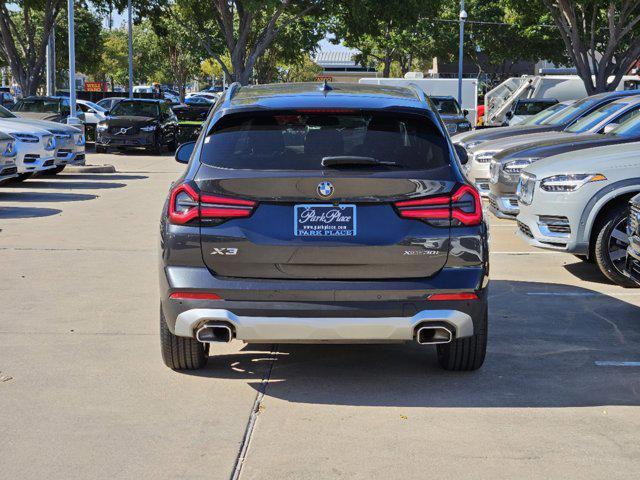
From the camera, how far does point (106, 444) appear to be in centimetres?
492

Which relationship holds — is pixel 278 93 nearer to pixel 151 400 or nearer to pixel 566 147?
pixel 151 400

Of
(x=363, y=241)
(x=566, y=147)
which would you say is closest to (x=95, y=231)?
(x=566, y=147)

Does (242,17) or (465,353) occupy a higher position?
(242,17)

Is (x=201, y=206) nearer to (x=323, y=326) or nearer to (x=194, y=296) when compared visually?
(x=194, y=296)

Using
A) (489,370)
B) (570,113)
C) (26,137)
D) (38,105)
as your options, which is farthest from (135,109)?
(489,370)

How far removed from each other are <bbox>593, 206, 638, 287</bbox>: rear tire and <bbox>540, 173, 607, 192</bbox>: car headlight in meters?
0.37

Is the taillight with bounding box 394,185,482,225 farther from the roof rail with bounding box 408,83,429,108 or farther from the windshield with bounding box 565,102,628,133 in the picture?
the windshield with bounding box 565,102,628,133

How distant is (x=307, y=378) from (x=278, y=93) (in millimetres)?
1755

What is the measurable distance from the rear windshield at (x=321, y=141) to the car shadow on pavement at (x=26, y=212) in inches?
350

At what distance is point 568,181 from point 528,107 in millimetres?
21954

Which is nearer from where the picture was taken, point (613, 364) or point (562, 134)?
point (613, 364)

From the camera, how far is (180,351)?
20.1ft

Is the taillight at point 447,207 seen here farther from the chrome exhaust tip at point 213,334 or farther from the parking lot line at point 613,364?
the parking lot line at point 613,364

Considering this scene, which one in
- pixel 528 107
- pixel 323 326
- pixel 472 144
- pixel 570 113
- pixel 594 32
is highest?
pixel 594 32
